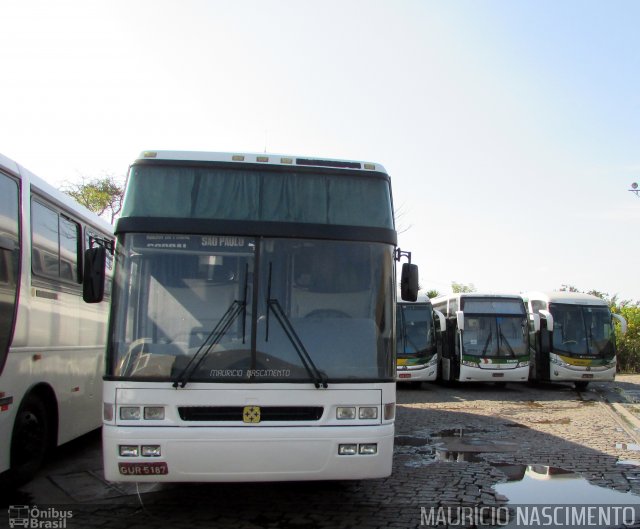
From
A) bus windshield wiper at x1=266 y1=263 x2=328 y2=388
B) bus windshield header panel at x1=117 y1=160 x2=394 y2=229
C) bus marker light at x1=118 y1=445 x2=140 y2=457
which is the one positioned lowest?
bus marker light at x1=118 y1=445 x2=140 y2=457

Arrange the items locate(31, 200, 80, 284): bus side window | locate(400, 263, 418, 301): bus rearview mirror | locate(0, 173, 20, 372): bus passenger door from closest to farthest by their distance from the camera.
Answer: locate(0, 173, 20, 372): bus passenger door
locate(400, 263, 418, 301): bus rearview mirror
locate(31, 200, 80, 284): bus side window

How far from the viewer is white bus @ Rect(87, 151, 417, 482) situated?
5.77 metres

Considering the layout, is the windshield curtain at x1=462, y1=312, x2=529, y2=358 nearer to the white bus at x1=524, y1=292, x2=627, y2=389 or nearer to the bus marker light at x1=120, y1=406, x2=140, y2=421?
the white bus at x1=524, y1=292, x2=627, y2=389

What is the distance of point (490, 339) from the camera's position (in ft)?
70.7

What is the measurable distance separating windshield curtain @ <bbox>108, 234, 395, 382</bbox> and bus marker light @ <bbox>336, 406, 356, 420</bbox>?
256 millimetres

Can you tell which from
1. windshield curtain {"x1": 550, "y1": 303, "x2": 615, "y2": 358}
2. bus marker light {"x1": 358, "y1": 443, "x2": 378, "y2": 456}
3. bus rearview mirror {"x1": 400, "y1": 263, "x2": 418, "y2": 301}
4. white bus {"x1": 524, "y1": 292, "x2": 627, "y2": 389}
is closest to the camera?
bus marker light {"x1": 358, "y1": 443, "x2": 378, "y2": 456}

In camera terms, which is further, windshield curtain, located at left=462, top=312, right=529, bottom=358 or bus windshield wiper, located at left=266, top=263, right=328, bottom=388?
windshield curtain, located at left=462, top=312, right=529, bottom=358

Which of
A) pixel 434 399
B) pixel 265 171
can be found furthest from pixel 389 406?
pixel 434 399

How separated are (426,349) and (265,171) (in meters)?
16.4

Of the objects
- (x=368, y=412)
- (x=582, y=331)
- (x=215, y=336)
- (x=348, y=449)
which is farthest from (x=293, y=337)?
(x=582, y=331)

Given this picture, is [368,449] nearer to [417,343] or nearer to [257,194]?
[257,194]

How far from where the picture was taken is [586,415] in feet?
47.5

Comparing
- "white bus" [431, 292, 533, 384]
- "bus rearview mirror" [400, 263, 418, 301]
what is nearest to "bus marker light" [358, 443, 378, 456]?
"bus rearview mirror" [400, 263, 418, 301]

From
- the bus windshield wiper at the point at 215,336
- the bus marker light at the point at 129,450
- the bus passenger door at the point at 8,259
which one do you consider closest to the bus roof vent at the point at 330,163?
the bus windshield wiper at the point at 215,336
